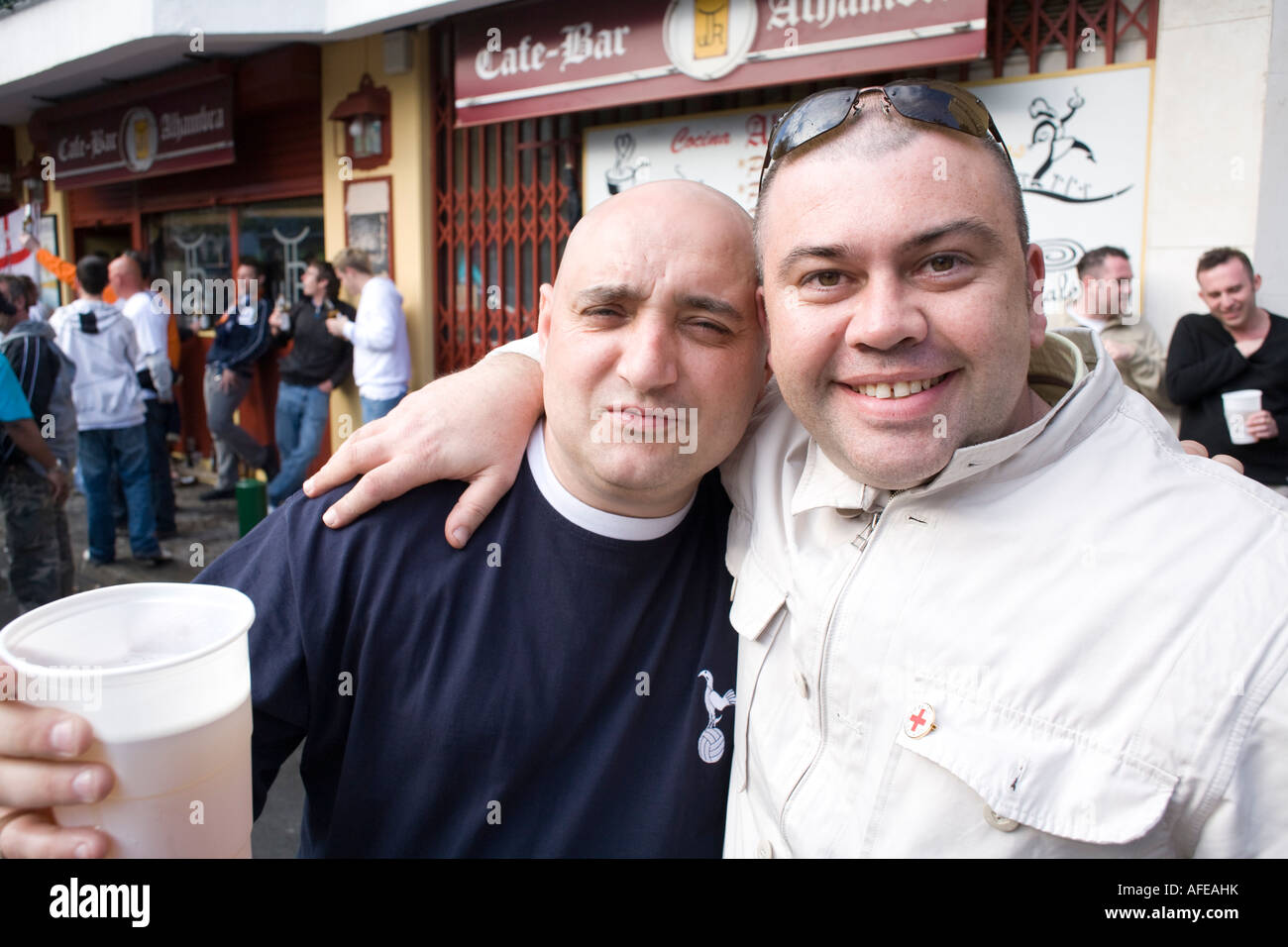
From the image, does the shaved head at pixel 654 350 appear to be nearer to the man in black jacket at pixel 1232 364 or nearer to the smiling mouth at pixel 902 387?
the smiling mouth at pixel 902 387

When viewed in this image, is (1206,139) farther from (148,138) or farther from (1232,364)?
(148,138)

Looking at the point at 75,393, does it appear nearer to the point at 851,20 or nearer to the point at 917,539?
the point at 851,20

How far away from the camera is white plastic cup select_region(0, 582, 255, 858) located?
0.93 m

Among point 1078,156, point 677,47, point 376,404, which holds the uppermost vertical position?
point 677,47

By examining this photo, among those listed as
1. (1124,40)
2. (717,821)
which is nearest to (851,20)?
(1124,40)

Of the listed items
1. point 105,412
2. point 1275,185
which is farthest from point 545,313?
point 105,412

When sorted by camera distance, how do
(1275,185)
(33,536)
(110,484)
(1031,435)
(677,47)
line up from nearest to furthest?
(1031,435)
(1275,185)
(33,536)
(677,47)
(110,484)

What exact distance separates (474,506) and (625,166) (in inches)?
215

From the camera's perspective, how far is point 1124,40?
466 centimetres

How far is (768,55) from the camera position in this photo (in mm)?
5457

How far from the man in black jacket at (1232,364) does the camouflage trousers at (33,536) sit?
576 centimetres

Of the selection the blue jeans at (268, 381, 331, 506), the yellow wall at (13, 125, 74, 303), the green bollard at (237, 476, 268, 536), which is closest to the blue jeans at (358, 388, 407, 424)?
the blue jeans at (268, 381, 331, 506)
